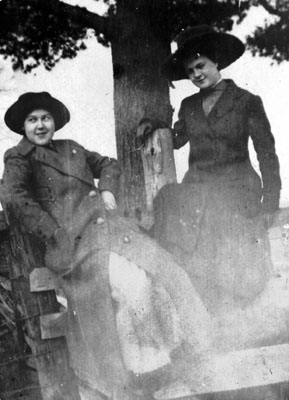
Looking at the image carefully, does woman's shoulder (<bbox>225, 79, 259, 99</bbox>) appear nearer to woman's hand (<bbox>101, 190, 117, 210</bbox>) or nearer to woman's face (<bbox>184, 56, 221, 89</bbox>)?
woman's face (<bbox>184, 56, 221, 89</bbox>)

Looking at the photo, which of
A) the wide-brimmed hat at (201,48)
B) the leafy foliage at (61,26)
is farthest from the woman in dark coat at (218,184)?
the leafy foliage at (61,26)

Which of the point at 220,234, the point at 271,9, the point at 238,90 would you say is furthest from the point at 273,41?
the point at 220,234

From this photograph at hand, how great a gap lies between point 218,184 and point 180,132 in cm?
39

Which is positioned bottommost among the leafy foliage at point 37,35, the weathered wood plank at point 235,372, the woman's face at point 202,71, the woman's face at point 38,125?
the weathered wood plank at point 235,372

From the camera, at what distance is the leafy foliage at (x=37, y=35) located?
3318 mm

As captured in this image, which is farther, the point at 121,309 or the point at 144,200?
the point at 144,200

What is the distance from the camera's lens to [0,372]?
322cm

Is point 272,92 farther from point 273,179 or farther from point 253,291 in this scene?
point 253,291

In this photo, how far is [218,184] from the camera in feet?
11.1

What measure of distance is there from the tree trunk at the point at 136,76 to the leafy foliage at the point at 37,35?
0.84ft

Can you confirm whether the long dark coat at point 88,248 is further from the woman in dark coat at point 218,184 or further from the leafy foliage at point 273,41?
the leafy foliage at point 273,41

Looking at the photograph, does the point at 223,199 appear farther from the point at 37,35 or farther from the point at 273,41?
the point at 37,35

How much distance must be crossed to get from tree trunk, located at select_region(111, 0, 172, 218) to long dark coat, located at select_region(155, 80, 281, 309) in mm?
165

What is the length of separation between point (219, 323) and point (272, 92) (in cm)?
140
